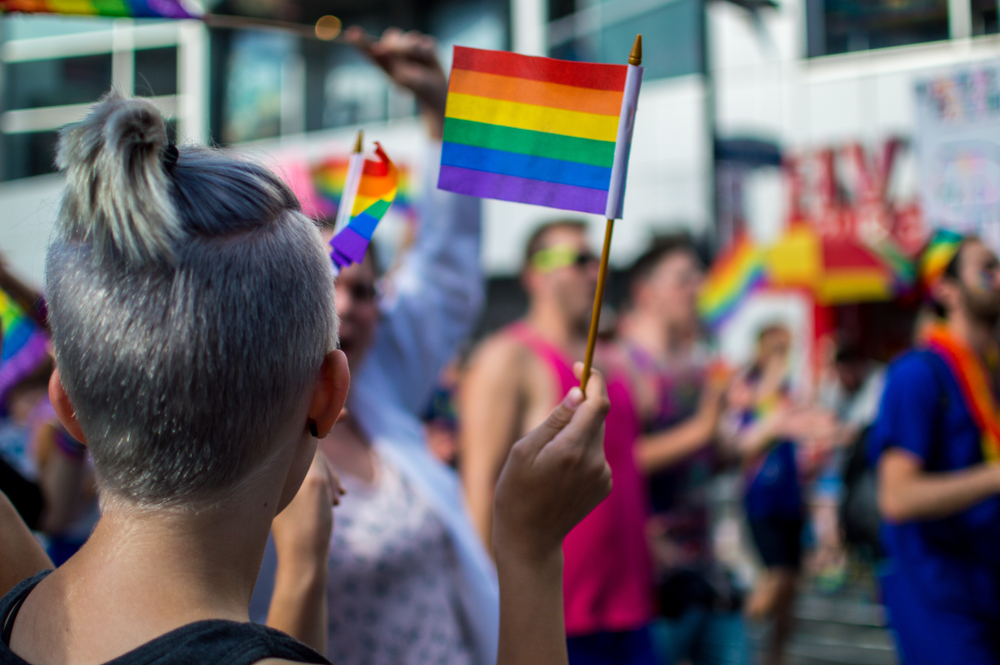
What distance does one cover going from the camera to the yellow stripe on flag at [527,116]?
108 cm

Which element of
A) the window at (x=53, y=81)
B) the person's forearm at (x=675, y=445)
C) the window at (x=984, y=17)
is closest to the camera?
the person's forearm at (x=675, y=445)

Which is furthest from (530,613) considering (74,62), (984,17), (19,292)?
(74,62)

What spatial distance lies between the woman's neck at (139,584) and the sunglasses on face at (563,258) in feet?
8.21

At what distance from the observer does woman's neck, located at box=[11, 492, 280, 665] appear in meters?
0.77

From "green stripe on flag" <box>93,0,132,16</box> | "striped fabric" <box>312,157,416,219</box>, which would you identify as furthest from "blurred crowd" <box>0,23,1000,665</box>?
"striped fabric" <box>312,157,416,219</box>

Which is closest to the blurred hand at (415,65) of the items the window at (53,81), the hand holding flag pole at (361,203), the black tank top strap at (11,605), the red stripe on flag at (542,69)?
the hand holding flag pole at (361,203)

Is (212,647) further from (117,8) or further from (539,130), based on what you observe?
(117,8)

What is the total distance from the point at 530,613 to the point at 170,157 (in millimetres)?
573

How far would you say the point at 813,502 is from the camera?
8469 mm

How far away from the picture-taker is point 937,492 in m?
2.76

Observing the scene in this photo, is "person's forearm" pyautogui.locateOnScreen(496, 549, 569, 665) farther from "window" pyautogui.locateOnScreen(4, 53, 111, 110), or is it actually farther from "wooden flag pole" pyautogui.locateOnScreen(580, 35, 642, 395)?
"window" pyautogui.locateOnScreen(4, 53, 111, 110)

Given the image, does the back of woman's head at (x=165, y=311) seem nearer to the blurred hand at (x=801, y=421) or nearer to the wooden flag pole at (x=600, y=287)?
the wooden flag pole at (x=600, y=287)

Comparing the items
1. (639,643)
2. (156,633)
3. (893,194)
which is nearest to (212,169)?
(156,633)

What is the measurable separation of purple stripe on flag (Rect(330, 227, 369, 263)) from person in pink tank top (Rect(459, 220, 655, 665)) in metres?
1.52
